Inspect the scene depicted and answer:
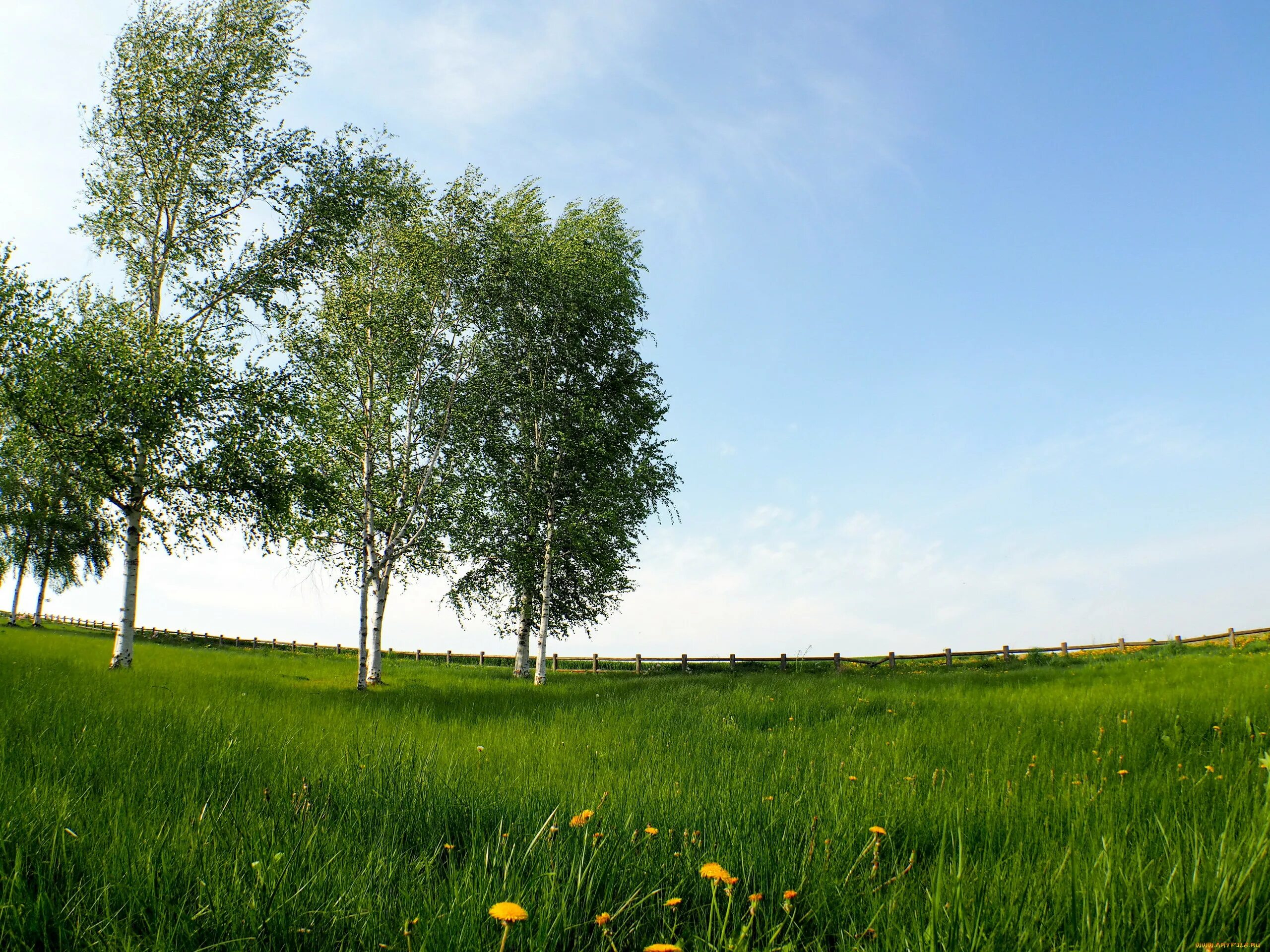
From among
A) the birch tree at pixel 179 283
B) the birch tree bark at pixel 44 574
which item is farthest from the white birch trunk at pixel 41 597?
the birch tree at pixel 179 283

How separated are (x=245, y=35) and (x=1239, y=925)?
24529 mm

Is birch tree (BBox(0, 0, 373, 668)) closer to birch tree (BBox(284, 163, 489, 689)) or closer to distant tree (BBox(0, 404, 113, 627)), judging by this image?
birch tree (BBox(284, 163, 489, 689))

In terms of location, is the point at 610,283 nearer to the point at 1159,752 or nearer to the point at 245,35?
the point at 245,35

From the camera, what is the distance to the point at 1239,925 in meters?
2.04

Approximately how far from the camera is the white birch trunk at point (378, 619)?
17688 millimetres

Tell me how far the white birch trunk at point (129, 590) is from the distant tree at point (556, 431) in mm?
9111

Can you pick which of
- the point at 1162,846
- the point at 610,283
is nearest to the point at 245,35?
the point at 610,283

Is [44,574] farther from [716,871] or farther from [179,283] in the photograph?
[716,871]

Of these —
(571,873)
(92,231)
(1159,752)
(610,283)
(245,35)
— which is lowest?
(1159,752)

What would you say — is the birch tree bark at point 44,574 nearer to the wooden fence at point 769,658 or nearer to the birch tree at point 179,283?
the wooden fence at point 769,658

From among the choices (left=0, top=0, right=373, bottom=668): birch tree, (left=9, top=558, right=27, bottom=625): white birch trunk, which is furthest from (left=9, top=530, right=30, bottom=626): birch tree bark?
(left=0, top=0, right=373, bottom=668): birch tree

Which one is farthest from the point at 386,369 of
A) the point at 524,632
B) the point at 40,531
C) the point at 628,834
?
the point at 40,531

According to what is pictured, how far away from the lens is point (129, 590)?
1558cm

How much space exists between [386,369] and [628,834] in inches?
698
